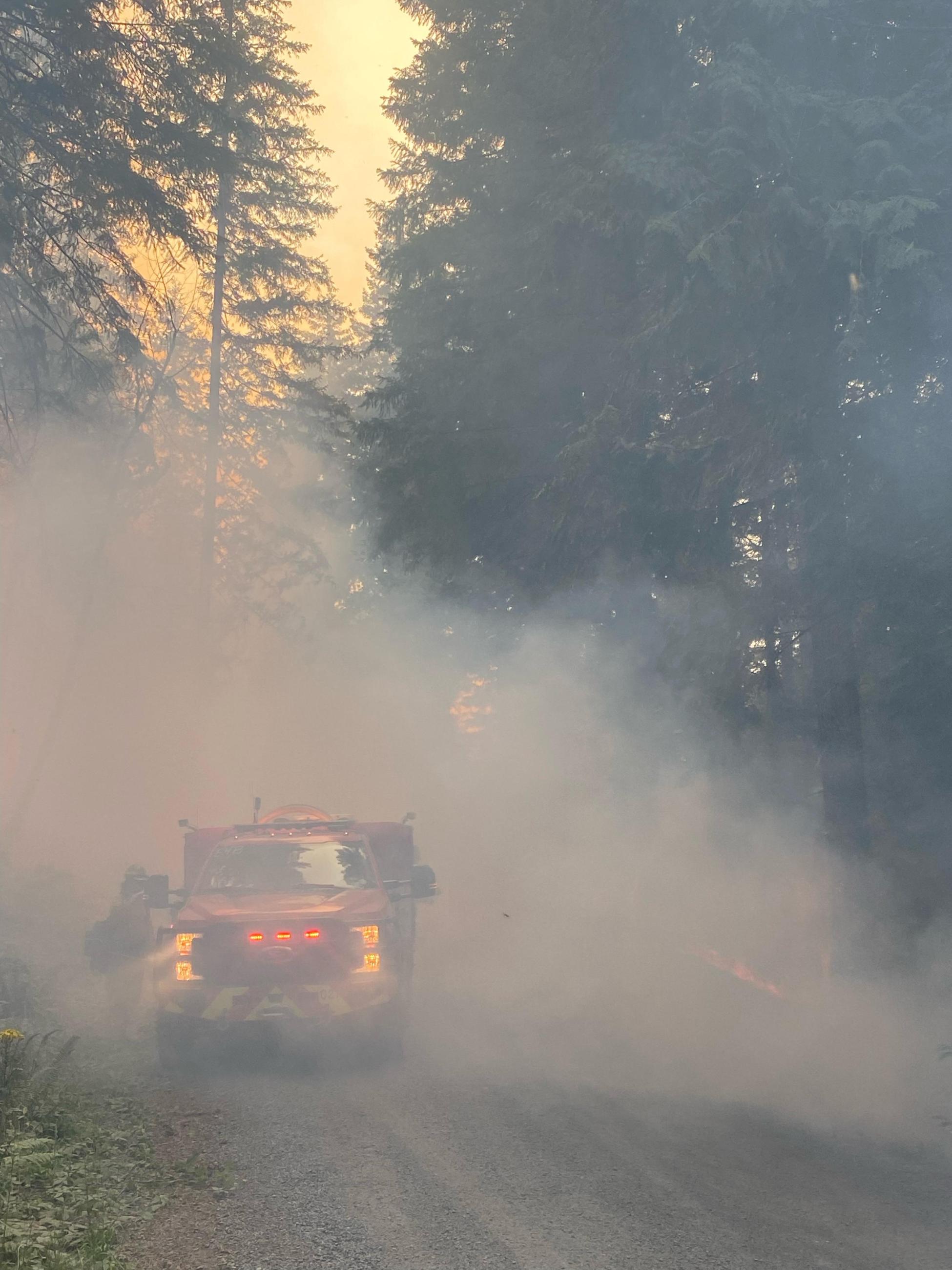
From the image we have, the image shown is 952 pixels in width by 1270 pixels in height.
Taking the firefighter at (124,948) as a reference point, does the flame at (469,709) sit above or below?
above

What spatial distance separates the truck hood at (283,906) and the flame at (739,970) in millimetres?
6302

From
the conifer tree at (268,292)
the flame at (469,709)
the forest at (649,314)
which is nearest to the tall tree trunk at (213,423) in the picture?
the conifer tree at (268,292)

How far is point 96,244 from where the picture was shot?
12422mm

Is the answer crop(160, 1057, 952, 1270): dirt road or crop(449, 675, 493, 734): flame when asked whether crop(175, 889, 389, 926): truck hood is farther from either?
crop(449, 675, 493, 734): flame

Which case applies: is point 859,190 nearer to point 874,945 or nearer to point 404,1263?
point 874,945

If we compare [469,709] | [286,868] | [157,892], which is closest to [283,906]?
[286,868]

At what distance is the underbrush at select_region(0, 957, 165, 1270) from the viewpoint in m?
5.43

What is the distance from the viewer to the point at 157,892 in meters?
11.3

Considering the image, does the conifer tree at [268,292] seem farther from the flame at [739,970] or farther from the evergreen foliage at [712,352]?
the flame at [739,970]

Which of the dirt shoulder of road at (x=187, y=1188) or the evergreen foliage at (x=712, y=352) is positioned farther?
the evergreen foliage at (x=712, y=352)

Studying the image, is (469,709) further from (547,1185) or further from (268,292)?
(547,1185)

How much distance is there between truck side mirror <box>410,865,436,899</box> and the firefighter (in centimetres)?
279

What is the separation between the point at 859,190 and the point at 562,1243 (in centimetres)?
1101

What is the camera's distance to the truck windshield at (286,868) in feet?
38.7
